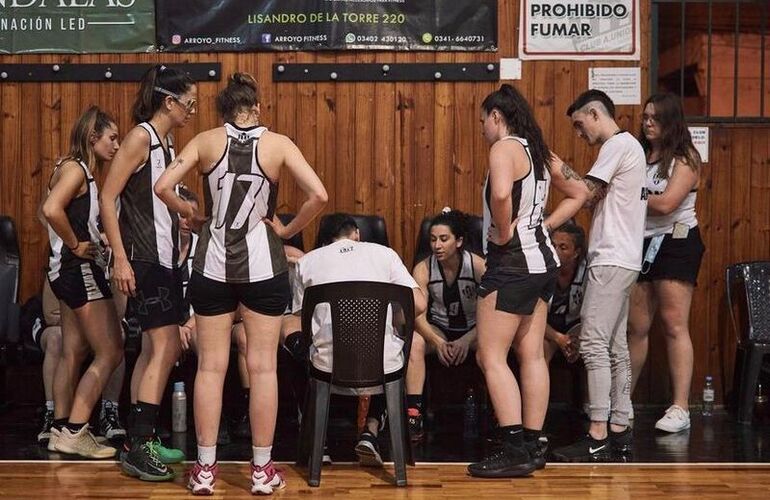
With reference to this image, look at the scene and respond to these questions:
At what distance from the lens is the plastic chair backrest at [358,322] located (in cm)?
470

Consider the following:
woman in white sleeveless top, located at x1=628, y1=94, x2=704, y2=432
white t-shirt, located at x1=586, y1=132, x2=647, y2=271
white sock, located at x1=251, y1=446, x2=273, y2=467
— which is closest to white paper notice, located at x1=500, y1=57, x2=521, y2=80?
woman in white sleeveless top, located at x1=628, y1=94, x2=704, y2=432

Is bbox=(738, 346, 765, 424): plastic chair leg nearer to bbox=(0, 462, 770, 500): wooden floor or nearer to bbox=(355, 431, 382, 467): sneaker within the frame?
bbox=(0, 462, 770, 500): wooden floor

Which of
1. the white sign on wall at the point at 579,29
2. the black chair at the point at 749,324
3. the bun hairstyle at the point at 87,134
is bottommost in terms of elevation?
the black chair at the point at 749,324

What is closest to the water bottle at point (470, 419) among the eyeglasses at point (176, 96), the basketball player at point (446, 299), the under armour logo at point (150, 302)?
the basketball player at point (446, 299)

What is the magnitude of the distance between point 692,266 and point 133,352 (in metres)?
2.90

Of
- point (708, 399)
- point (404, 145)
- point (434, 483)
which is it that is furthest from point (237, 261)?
point (708, 399)

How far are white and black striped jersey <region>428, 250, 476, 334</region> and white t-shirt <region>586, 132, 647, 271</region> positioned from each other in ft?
2.76

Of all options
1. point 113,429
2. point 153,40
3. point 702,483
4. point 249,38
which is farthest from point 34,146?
point 702,483

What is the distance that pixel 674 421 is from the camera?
587 cm

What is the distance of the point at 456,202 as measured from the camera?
6668 mm

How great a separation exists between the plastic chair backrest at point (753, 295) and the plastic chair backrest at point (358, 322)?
2424mm

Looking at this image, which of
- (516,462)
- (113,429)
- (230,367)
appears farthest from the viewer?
(230,367)

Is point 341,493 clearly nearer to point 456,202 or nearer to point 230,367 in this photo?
point 230,367

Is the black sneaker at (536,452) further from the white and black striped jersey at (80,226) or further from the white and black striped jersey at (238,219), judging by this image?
the white and black striped jersey at (80,226)
